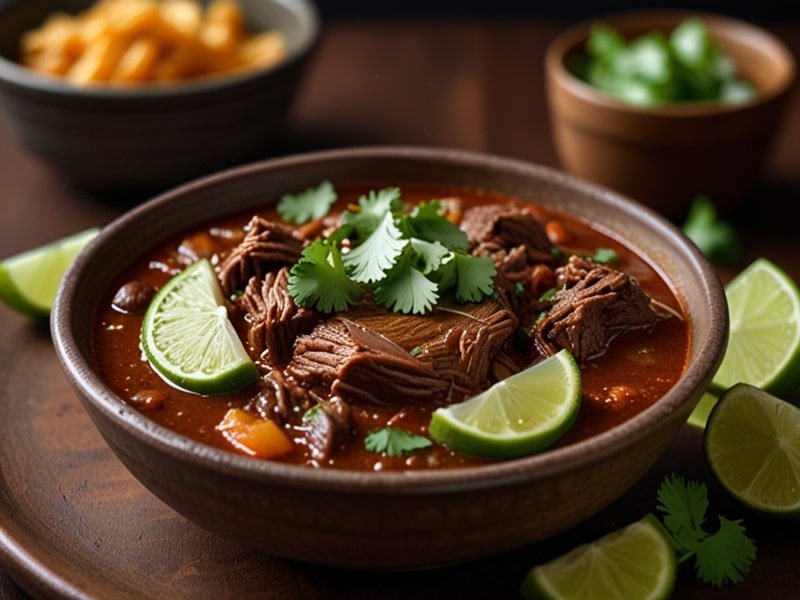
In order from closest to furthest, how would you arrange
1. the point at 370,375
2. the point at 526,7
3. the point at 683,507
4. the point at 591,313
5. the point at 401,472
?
the point at 401,472 < the point at 370,375 < the point at 683,507 < the point at 591,313 < the point at 526,7

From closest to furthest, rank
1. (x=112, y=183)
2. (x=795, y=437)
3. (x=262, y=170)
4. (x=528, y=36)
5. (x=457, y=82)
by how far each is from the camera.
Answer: (x=795, y=437) → (x=262, y=170) → (x=112, y=183) → (x=457, y=82) → (x=528, y=36)

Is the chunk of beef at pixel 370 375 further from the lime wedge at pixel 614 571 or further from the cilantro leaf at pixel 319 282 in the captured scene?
the lime wedge at pixel 614 571

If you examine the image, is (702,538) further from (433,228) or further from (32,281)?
(32,281)

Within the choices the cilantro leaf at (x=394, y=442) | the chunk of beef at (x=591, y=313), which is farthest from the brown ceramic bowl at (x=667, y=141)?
the cilantro leaf at (x=394, y=442)

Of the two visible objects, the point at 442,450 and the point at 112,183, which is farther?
the point at 112,183

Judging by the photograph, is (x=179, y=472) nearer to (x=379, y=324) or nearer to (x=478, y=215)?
(x=379, y=324)

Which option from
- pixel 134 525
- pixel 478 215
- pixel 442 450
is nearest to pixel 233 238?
pixel 478 215

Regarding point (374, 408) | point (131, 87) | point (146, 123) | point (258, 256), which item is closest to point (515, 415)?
point (374, 408)
